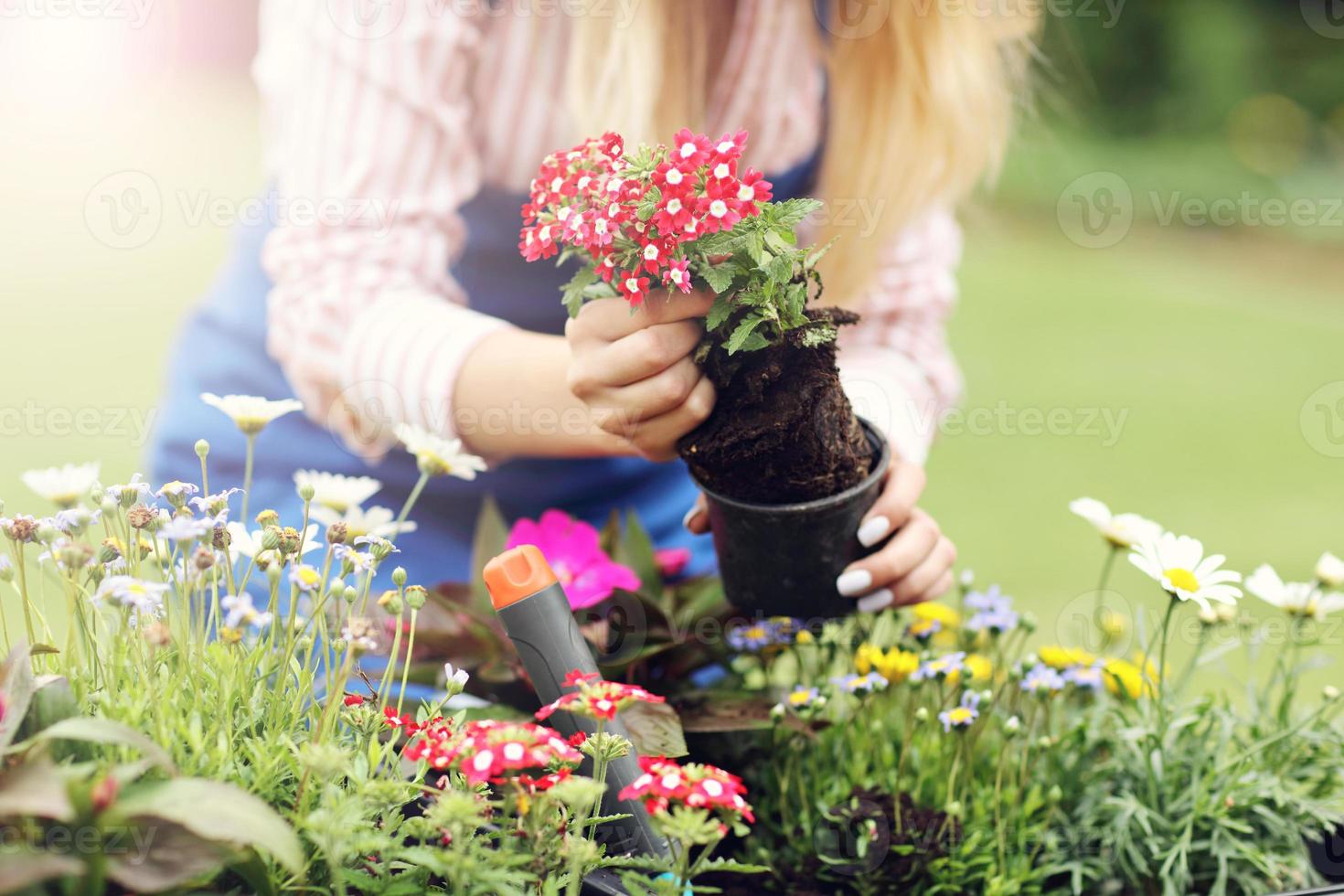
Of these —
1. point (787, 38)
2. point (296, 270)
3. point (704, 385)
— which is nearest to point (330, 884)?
point (704, 385)

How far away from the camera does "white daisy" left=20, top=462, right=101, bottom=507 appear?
0.73 meters

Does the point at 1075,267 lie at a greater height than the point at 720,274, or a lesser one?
lesser

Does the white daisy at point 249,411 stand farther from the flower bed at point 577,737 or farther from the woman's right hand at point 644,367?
the woman's right hand at point 644,367

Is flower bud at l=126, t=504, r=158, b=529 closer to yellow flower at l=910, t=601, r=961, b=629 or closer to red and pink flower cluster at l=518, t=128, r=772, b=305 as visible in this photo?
red and pink flower cluster at l=518, t=128, r=772, b=305

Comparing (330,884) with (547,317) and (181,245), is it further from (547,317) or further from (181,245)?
(181,245)

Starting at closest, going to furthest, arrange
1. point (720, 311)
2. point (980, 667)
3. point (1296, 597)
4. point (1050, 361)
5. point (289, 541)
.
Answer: point (289, 541)
point (720, 311)
point (1296, 597)
point (980, 667)
point (1050, 361)

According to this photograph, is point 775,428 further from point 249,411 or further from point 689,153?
point 249,411

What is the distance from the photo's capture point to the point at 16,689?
0.59 meters

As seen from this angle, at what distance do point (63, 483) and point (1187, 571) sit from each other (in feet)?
2.74

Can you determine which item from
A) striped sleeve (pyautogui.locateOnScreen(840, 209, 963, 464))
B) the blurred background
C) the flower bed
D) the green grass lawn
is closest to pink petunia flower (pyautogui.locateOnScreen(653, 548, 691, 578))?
the flower bed

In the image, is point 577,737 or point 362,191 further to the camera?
point 362,191

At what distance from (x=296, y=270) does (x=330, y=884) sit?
0.77 metres

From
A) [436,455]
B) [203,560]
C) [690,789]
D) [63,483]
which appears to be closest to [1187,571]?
[690,789]

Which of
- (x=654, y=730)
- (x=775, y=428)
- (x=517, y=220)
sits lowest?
(x=654, y=730)
